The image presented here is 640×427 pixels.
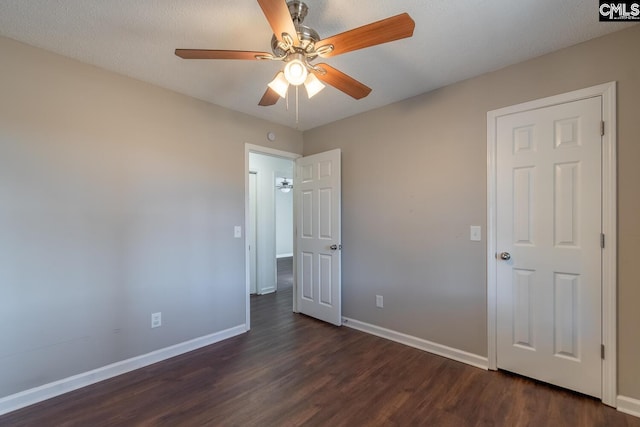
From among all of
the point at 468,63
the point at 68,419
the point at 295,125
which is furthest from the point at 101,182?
the point at 468,63

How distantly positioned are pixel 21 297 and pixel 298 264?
2.59 m

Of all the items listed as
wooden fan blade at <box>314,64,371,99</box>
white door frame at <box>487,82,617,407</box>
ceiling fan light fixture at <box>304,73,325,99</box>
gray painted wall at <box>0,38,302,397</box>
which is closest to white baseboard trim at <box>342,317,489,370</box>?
white door frame at <box>487,82,617,407</box>

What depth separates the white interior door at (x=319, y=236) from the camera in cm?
337

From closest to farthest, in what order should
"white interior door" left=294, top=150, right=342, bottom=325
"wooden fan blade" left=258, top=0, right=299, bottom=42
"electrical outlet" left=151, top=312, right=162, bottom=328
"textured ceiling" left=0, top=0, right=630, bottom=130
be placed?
"wooden fan blade" left=258, top=0, right=299, bottom=42, "textured ceiling" left=0, top=0, right=630, bottom=130, "electrical outlet" left=151, top=312, right=162, bottom=328, "white interior door" left=294, top=150, right=342, bottom=325

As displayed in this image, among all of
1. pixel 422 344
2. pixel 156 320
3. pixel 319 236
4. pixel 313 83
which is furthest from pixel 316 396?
pixel 313 83

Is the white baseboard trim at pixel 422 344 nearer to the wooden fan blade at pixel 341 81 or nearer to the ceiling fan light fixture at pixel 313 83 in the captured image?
the wooden fan blade at pixel 341 81

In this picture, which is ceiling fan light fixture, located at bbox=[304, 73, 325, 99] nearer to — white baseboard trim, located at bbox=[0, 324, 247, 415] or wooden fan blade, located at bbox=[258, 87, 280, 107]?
wooden fan blade, located at bbox=[258, 87, 280, 107]

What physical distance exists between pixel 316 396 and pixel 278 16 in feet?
7.64

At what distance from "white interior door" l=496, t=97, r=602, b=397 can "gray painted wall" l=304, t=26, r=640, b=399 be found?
5.1 inches

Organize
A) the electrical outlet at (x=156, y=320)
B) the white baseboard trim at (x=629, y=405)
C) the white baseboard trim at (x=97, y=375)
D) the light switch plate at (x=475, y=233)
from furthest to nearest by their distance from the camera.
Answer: the electrical outlet at (x=156, y=320) < the light switch plate at (x=475, y=233) < the white baseboard trim at (x=97, y=375) < the white baseboard trim at (x=629, y=405)

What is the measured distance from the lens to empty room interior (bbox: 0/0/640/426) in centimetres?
180

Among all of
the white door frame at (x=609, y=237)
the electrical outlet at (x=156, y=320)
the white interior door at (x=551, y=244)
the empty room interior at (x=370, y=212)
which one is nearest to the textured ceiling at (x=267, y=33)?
the empty room interior at (x=370, y=212)

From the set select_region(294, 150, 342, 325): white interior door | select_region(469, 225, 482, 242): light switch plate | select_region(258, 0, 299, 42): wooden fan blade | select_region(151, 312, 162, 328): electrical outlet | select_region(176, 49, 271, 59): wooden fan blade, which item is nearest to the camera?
select_region(258, 0, 299, 42): wooden fan blade

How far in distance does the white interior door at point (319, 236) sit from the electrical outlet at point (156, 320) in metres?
1.71
